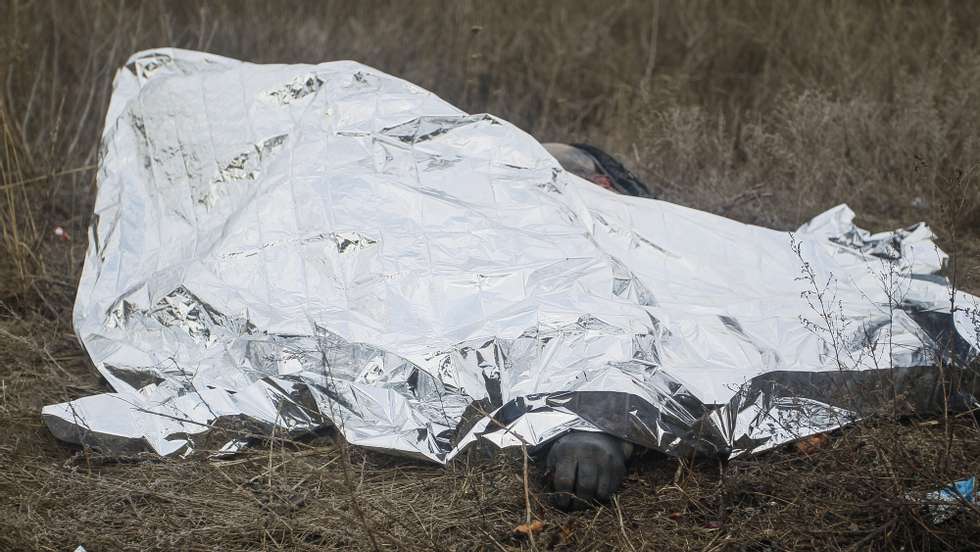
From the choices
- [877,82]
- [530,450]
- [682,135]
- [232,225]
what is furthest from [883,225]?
[232,225]

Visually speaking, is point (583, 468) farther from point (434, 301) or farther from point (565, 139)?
point (565, 139)

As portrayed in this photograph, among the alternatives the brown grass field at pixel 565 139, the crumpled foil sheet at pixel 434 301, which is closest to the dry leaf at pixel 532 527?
the brown grass field at pixel 565 139

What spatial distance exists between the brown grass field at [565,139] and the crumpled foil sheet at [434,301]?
4.5 inches

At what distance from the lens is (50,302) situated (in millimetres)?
3051

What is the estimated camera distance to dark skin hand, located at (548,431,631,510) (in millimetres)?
1912

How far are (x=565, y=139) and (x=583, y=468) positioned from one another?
→ 9.74ft

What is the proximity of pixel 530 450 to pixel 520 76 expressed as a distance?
3.56 meters

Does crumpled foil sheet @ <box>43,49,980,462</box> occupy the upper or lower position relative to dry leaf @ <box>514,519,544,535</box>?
upper

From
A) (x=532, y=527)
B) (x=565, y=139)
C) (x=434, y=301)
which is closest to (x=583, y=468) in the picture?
(x=532, y=527)

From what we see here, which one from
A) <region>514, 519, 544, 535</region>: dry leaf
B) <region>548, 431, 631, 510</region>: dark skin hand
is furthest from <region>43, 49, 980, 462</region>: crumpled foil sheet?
<region>514, 519, 544, 535</region>: dry leaf

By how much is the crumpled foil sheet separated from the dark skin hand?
0.11 ft

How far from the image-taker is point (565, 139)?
4.65 m

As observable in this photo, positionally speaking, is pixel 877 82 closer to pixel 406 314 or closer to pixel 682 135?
pixel 682 135

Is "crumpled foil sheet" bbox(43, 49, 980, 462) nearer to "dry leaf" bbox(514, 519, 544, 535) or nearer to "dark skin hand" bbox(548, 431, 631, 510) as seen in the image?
"dark skin hand" bbox(548, 431, 631, 510)
